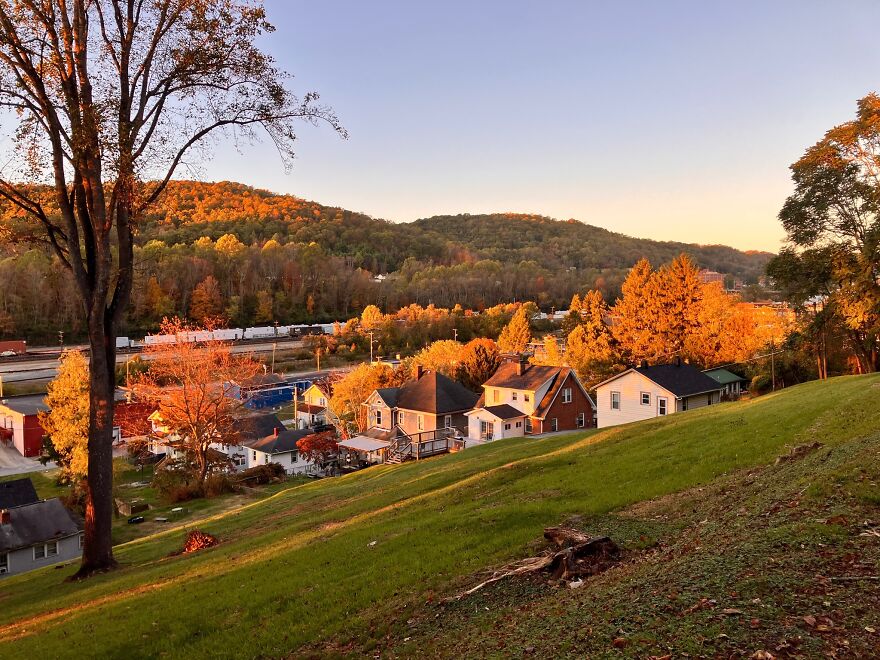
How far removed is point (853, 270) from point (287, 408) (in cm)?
5575

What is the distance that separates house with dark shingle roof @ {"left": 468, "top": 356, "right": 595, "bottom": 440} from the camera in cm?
4091

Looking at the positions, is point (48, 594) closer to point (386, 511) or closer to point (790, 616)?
point (386, 511)

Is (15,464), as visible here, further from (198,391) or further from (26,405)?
(198,391)

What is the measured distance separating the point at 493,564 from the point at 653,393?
30006 millimetres

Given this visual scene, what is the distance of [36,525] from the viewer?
28031 millimetres

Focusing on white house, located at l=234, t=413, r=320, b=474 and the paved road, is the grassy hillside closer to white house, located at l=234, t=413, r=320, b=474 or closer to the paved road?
white house, located at l=234, t=413, r=320, b=474

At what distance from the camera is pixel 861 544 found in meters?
6.15

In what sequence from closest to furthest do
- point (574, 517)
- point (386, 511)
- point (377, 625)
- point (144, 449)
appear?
point (377, 625)
point (574, 517)
point (386, 511)
point (144, 449)

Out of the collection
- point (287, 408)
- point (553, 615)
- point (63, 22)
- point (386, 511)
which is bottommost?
point (287, 408)

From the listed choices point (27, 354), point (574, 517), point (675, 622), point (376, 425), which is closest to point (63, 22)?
point (574, 517)

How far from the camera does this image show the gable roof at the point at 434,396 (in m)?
43.4

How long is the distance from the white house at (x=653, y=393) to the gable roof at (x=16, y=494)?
3353 centimetres

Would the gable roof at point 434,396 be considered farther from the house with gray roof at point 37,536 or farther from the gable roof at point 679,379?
the house with gray roof at point 37,536

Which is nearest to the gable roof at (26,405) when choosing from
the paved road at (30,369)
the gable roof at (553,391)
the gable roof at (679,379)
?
the paved road at (30,369)
